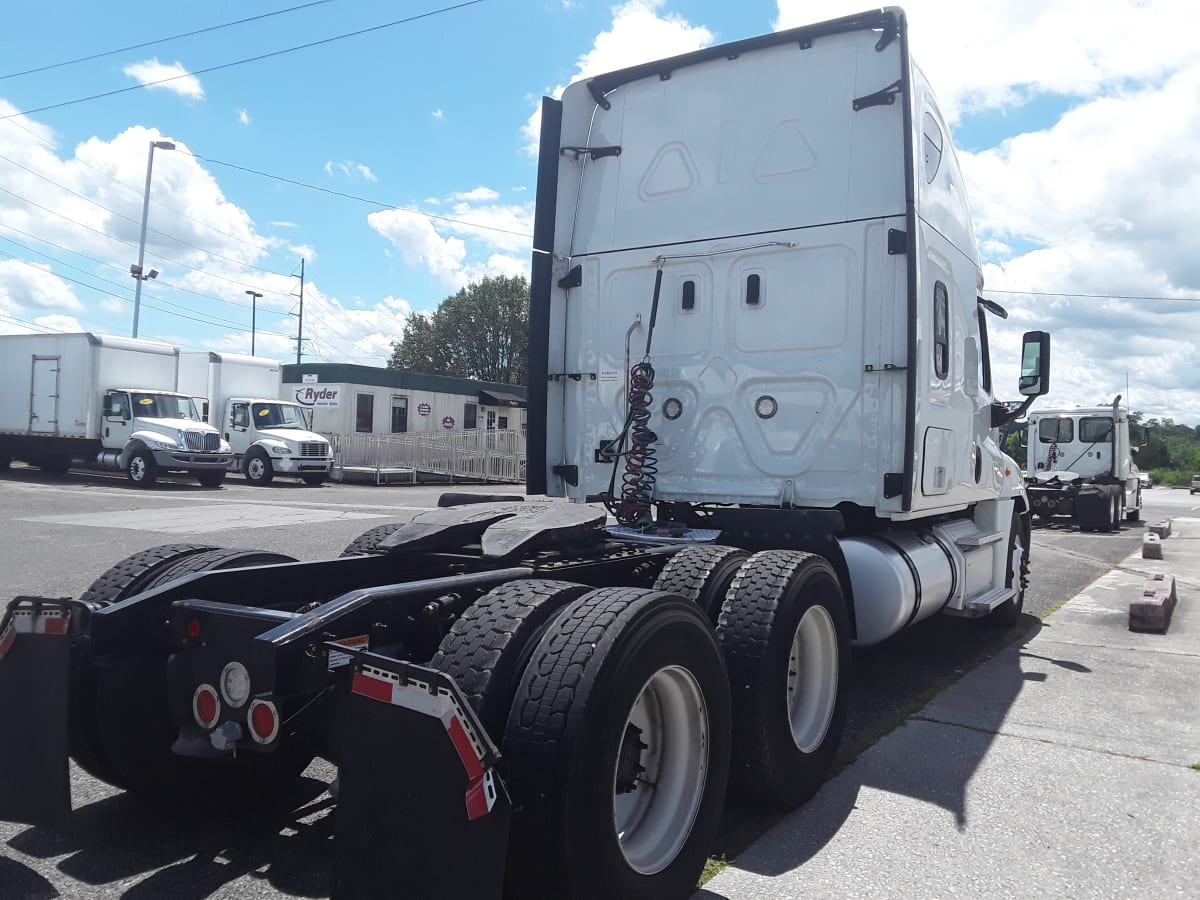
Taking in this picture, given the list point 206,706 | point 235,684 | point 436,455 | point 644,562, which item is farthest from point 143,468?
point 235,684

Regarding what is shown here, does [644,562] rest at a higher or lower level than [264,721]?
higher

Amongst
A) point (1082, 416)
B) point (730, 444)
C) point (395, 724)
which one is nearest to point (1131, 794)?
point (730, 444)

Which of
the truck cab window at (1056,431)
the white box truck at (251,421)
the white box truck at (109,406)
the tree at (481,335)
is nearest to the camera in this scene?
the truck cab window at (1056,431)

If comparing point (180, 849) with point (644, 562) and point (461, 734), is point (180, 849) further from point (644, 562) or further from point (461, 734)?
Result: point (644, 562)

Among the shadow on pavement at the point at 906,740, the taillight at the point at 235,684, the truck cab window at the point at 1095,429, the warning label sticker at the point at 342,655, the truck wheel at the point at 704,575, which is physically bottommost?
the shadow on pavement at the point at 906,740

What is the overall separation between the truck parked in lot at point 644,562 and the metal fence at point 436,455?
869 inches

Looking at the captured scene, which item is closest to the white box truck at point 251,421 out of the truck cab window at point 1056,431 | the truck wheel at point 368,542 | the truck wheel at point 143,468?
the truck wheel at point 143,468

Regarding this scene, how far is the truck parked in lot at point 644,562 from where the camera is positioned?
2.42 meters

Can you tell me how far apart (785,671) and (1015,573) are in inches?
195

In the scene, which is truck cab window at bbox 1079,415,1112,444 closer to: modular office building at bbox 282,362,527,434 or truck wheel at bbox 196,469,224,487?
truck wheel at bbox 196,469,224,487

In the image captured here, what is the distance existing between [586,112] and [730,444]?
2380 millimetres

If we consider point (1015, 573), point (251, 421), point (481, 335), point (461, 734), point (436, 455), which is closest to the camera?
point (461, 734)

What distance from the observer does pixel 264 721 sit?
2574 millimetres

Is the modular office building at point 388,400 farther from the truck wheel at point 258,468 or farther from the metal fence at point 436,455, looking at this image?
the truck wheel at point 258,468
